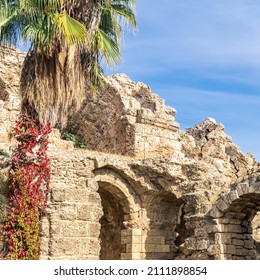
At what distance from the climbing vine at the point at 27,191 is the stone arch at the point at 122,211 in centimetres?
275

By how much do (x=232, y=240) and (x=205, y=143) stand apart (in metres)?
10.0

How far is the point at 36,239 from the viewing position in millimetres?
13117

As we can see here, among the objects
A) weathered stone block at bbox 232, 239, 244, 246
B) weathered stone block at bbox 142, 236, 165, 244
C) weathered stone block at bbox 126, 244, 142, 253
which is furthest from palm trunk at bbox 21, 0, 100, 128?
weathered stone block at bbox 232, 239, 244, 246

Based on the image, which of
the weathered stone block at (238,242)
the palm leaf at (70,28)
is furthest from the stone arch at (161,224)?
the palm leaf at (70,28)

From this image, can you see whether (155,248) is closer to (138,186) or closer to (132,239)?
(132,239)

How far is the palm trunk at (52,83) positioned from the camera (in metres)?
13.8

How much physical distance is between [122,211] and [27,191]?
488cm

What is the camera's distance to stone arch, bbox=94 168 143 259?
16.7m

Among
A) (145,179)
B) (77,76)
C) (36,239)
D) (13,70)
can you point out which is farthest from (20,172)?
(13,70)

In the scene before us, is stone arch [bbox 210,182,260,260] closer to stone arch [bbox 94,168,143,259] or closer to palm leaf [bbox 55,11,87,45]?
stone arch [bbox 94,168,143,259]

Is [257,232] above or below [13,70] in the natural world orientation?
below

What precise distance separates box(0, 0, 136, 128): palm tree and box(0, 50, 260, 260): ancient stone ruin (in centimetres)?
138

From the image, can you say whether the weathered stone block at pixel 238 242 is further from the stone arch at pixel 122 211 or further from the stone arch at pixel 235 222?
the stone arch at pixel 122 211

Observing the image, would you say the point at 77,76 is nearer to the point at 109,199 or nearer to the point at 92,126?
the point at 109,199
